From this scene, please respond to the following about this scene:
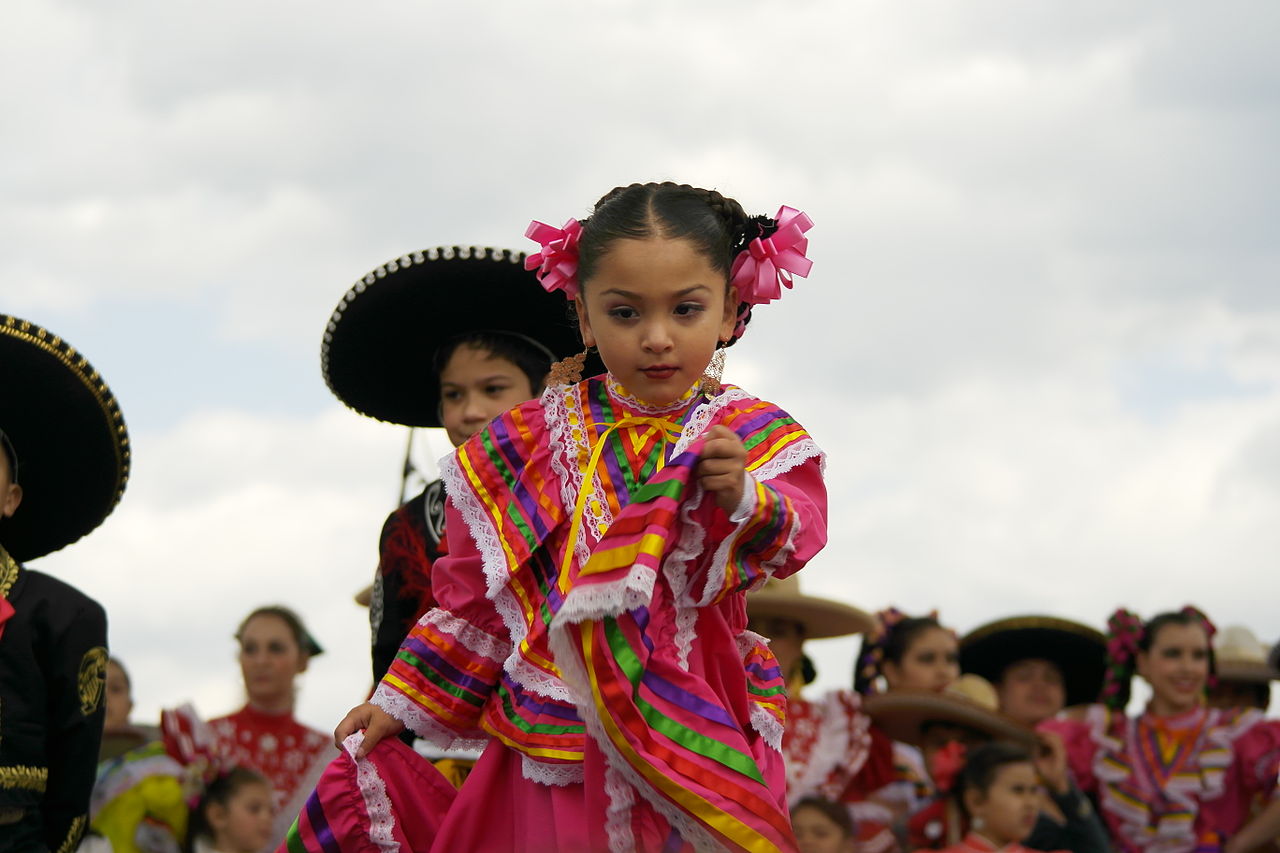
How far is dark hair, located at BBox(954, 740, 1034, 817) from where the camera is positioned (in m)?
7.03

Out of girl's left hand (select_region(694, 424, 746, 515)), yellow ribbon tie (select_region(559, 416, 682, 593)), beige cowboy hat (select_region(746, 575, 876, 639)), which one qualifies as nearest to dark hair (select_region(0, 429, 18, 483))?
yellow ribbon tie (select_region(559, 416, 682, 593))

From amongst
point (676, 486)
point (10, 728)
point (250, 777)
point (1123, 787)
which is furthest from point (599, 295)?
point (1123, 787)

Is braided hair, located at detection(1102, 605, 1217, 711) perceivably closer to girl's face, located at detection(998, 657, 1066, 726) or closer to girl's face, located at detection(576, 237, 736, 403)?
girl's face, located at detection(998, 657, 1066, 726)

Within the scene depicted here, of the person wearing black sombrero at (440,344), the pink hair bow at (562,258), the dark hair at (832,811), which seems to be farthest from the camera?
the dark hair at (832,811)

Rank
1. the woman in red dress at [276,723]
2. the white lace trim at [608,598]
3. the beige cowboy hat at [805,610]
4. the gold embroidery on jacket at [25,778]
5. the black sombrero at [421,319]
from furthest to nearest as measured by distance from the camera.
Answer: the beige cowboy hat at [805,610] < the woman in red dress at [276,723] < the black sombrero at [421,319] < the gold embroidery on jacket at [25,778] < the white lace trim at [608,598]

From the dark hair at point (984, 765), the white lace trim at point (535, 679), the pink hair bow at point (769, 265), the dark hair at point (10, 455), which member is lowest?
the white lace trim at point (535, 679)

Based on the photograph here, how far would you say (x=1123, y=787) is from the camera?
815 centimetres

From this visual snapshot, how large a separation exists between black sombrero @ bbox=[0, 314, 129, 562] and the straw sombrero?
4030mm

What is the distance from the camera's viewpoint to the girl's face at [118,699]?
800 centimetres

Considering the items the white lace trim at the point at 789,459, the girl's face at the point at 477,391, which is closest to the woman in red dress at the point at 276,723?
the girl's face at the point at 477,391

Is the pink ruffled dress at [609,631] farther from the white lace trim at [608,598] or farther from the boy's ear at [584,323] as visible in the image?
the boy's ear at [584,323]

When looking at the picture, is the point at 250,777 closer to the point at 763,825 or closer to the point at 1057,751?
the point at 1057,751

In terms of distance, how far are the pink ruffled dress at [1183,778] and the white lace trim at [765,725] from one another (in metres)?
5.12

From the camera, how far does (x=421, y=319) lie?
4961 millimetres
